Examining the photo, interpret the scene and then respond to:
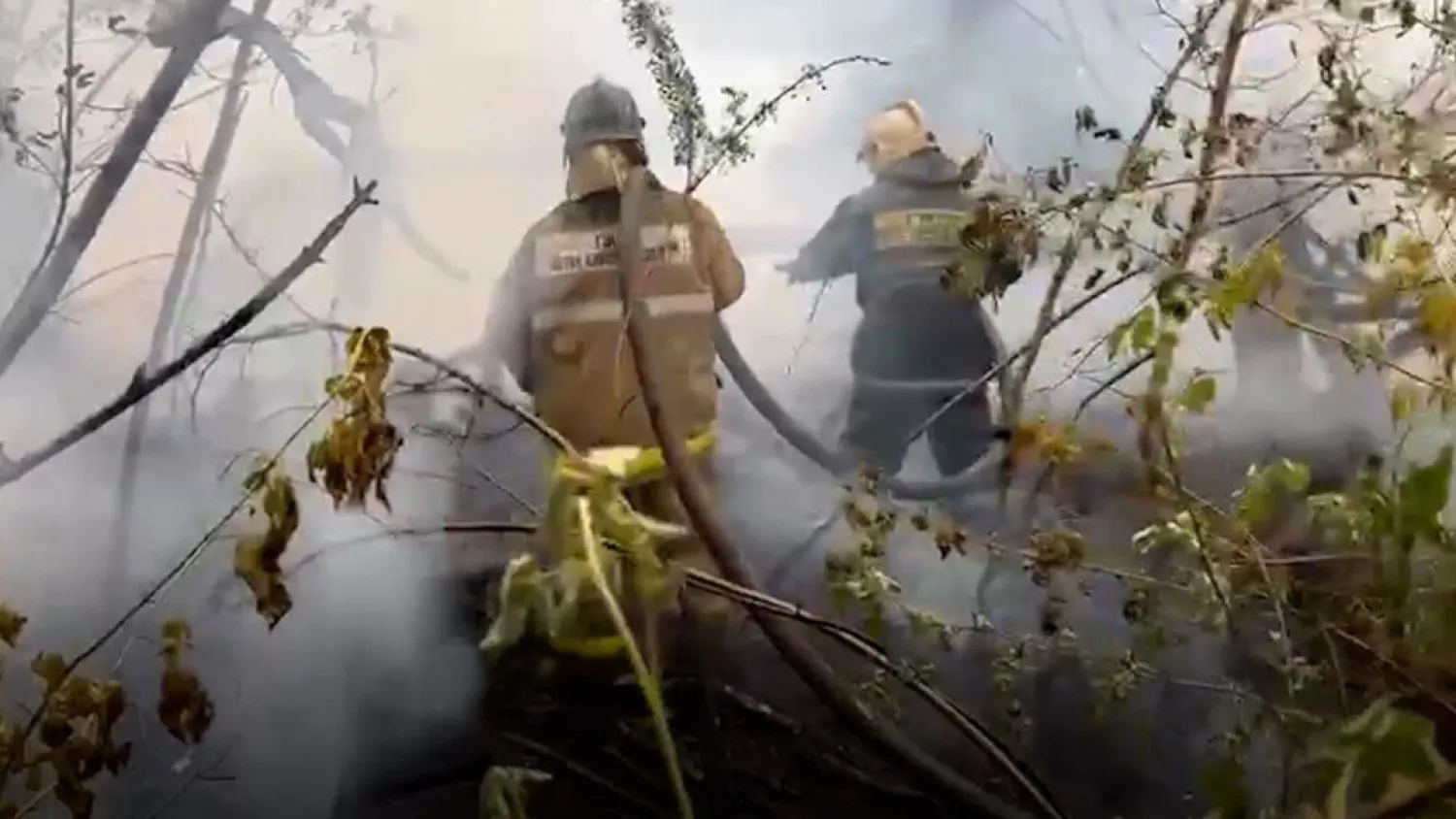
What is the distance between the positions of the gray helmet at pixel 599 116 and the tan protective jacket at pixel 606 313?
4 centimetres

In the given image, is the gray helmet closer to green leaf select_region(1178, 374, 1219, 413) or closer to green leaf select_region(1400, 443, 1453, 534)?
green leaf select_region(1178, 374, 1219, 413)

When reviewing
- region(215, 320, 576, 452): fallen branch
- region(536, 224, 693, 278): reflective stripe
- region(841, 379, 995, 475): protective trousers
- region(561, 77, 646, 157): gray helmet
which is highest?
region(561, 77, 646, 157): gray helmet

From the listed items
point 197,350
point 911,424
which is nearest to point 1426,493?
point 911,424

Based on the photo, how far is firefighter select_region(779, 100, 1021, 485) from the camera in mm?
1224

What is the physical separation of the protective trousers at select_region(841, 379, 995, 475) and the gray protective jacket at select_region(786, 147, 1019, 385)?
0.01 m

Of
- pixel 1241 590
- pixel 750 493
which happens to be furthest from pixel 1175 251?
pixel 750 493

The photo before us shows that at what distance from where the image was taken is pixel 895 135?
124 centimetres

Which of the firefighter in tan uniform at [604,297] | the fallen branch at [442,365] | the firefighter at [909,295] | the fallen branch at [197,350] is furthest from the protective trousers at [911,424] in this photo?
the fallen branch at [197,350]

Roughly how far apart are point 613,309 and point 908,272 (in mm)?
216

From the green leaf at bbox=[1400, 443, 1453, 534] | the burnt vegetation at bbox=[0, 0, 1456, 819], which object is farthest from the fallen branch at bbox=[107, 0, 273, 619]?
the green leaf at bbox=[1400, 443, 1453, 534]

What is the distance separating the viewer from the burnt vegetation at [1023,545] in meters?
1.16

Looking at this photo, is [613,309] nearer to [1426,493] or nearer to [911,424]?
[911,424]

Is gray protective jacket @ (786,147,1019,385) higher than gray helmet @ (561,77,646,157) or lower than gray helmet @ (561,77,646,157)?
lower

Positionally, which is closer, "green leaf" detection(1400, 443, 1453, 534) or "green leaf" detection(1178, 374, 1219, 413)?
"green leaf" detection(1400, 443, 1453, 534)
